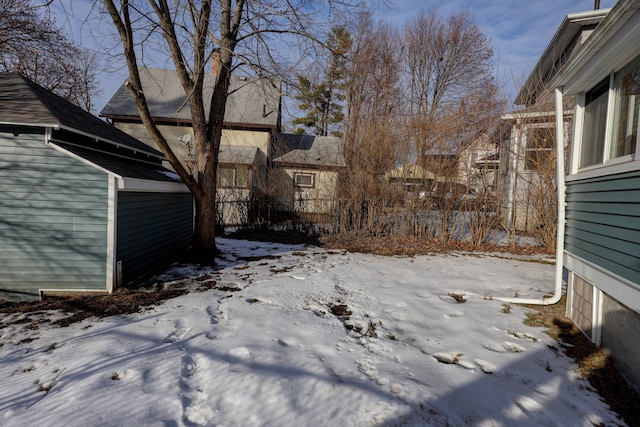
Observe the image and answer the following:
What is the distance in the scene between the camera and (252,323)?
3.84 m

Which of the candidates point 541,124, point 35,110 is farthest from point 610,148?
point 35,110

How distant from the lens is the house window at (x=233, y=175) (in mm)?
14927

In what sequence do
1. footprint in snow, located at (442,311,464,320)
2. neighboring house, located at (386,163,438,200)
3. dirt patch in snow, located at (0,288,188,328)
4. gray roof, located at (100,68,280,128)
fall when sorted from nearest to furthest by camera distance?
footprint in snow, located at (442,311,464,320) → dirt patch in snow, located at (0,288,188,328) → neighboring house, located at (386,163,438,200) → gray roof, located at (100,68,280,128)

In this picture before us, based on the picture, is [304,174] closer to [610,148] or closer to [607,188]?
[610,148]

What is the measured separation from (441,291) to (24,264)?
6.74 meters

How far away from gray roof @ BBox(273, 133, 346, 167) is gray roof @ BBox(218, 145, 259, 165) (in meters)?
1.48

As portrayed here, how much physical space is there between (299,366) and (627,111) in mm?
3985

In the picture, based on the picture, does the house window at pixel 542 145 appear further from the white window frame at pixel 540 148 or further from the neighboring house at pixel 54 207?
the neighboring house at pixel 54 207

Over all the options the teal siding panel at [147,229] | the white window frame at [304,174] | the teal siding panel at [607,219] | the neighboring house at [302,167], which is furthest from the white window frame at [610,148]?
the white window frame at [304,174]

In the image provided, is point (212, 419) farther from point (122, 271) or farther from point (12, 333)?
point (122, 271)

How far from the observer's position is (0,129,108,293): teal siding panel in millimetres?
4867

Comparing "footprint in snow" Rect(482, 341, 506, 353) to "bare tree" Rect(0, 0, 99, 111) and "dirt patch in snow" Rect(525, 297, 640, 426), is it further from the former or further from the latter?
"bare tree" Rect(0, 0, 99, 111)

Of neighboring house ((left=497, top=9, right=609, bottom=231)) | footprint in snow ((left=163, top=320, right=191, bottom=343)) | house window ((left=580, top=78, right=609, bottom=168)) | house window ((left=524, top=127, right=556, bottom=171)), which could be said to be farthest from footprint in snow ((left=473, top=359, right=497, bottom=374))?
house window ((left=524, top=127, right=556, bottom=171))

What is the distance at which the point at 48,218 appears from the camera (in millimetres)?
4941
